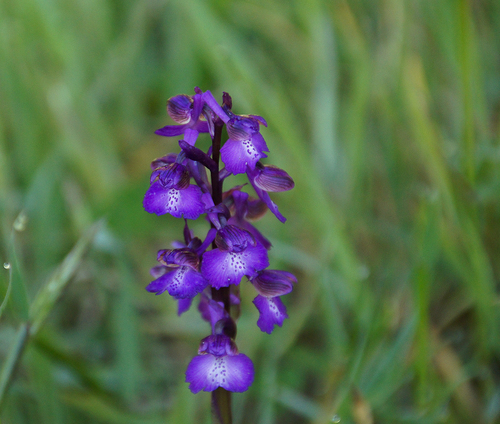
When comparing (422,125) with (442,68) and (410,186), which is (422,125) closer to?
(410,186)

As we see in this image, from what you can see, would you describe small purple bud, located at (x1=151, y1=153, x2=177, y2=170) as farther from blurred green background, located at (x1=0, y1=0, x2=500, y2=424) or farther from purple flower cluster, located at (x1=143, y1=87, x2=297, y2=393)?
blurred green background, located at (x1=0, y1=0, x2=500, y2=424)

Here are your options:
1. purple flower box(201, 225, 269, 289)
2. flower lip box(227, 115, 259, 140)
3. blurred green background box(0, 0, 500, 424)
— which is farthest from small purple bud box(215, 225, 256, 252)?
blurred green background box(0, 0, 500, 424)

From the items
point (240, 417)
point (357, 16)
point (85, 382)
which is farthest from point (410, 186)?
point (85, 382)

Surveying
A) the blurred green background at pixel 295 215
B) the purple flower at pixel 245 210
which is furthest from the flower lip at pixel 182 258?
the blurred green background at pixel 295 215

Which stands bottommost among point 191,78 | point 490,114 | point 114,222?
point 114,222

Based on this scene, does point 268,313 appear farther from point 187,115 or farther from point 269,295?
point 187,115

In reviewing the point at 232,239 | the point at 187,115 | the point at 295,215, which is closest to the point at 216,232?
the point at 232,239
